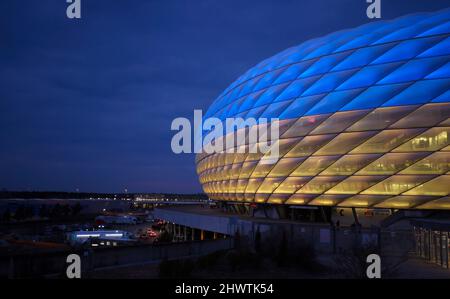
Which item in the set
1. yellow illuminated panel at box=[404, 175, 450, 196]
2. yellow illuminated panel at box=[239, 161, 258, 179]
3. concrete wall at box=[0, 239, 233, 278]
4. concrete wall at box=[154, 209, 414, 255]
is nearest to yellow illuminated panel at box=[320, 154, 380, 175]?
yellow illuminated panel at box=[404, 175, 450, 196]

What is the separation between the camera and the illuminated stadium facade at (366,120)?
2317cm

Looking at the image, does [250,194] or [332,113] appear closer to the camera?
[332,113]

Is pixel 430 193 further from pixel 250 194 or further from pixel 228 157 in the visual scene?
pixel 228 157

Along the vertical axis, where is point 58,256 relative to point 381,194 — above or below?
below

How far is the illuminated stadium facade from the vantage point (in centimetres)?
2317

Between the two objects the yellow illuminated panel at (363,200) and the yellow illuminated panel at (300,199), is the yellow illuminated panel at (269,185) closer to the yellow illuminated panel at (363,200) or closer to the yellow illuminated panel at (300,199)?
the yellow illuminated panel at (300,199)

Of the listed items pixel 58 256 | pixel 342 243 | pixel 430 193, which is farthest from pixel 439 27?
pixel 58 256

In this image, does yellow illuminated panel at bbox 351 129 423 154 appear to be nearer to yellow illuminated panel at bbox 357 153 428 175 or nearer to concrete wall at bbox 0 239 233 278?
yellow illuminated panel at bbox 357 153 428 175

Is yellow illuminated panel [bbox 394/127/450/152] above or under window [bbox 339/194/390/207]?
above

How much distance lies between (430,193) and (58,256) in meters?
18.6

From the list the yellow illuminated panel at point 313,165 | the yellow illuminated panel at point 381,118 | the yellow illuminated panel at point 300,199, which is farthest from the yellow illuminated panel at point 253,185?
the yellow illuminated panel at point 381,118

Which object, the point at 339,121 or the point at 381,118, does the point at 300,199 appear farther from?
the point at 381,118

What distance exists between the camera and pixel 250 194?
1288 inches
